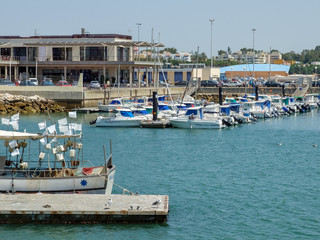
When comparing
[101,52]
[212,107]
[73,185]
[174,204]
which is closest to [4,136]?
[73,185]

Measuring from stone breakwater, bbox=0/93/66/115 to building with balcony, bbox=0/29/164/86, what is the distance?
16.1 meters

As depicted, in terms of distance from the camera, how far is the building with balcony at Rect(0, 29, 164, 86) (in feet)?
332

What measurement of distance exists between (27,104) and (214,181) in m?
49.5

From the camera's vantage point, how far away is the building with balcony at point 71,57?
101 m

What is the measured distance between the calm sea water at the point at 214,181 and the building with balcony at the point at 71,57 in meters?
37.9

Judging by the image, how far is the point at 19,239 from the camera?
25391 millimetres

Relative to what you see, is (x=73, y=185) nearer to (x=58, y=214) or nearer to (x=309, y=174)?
(x=58, y=214)

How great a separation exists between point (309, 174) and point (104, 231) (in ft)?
57.6

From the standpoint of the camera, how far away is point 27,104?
81.6m

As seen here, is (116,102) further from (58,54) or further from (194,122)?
(58,54)

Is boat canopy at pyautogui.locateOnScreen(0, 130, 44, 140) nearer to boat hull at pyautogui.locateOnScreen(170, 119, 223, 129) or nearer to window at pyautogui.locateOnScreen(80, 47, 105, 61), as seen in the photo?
boat hull at pyautogui.locateOnScreen(170, 119, 223, 129)

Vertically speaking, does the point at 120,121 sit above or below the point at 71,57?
below

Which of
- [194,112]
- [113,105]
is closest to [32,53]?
[113,105]

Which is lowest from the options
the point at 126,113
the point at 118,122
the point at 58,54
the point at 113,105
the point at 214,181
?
the point at 214,181
